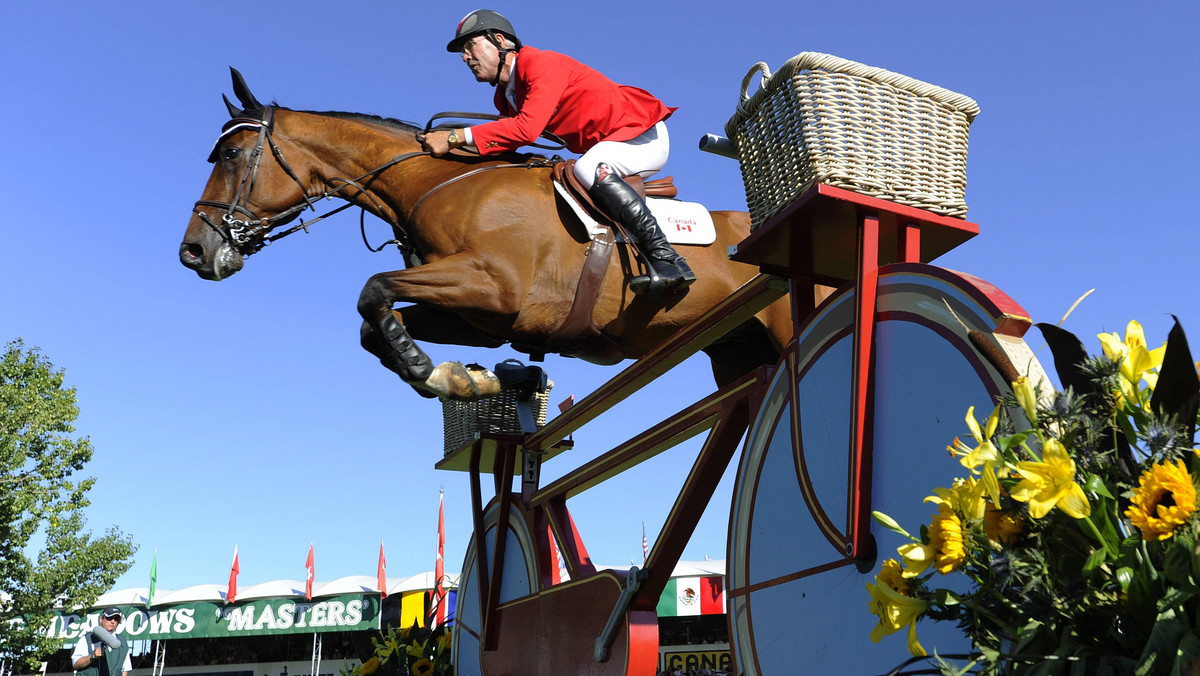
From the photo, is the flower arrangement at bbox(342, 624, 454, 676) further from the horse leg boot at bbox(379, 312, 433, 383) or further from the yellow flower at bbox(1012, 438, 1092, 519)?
the yellow flower at bbox(1012, 438, 1092, 519)

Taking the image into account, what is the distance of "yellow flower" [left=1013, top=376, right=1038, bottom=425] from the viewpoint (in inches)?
54.0

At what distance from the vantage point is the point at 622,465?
3.75 metres

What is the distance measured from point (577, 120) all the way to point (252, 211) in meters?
1.37

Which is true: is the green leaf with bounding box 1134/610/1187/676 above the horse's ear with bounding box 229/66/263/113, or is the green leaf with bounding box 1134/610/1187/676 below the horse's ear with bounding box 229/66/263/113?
below

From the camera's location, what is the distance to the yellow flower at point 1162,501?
1146 millimetres

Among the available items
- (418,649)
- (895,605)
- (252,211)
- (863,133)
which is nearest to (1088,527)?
(895,605)

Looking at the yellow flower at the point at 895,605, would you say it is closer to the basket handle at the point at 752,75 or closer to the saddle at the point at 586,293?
the basket handle at the point at 752,75

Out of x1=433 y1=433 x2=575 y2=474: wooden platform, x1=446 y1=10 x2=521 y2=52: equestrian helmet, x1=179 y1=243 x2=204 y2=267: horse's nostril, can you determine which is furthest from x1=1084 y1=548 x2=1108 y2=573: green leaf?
x1=433 y1=433 x2=575 y2=474: wooden platform

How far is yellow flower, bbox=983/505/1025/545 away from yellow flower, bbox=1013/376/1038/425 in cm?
14

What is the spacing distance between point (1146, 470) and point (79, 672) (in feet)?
28.3

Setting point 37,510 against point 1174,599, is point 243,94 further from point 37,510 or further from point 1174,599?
point 37,510

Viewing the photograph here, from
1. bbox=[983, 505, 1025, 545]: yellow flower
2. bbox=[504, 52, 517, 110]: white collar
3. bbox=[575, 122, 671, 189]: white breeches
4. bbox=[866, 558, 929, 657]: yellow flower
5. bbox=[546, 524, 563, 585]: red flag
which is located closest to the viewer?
bbox=[983, 505, 1025, 545]: yellow flower

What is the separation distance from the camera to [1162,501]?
3.90 ft

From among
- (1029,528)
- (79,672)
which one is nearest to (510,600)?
(1029,528)
